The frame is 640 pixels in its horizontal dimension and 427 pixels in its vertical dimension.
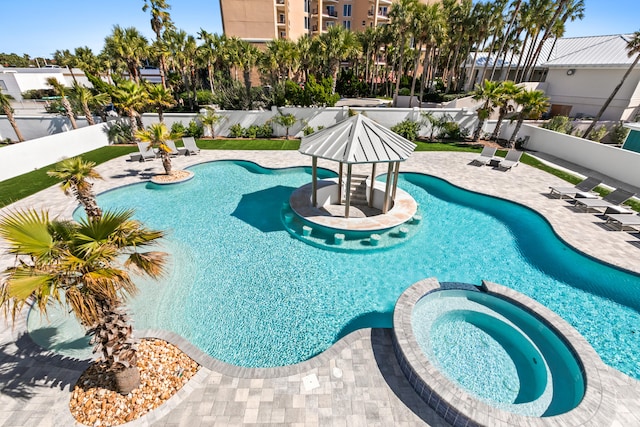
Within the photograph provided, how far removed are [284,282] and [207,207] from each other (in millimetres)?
7750

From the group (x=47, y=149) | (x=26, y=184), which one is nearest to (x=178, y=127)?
(x=47, y=149)

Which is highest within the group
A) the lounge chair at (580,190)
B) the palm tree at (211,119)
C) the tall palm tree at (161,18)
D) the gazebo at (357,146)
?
the tall palm tree at (161,18)

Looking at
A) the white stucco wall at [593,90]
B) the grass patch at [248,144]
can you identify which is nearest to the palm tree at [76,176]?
the grass patch at [248,144]

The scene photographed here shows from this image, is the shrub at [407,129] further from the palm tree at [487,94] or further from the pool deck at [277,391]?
the pool deck at [277,391]

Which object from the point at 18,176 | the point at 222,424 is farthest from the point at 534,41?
the point at 18,176

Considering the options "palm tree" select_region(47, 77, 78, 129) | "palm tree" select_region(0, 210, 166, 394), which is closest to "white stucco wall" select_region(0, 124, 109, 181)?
"palm tree" select_region(47, 77, 78, 129)

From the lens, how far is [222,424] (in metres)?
5.85

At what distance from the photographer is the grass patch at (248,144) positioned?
81.1 feet

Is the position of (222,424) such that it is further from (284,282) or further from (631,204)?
(631,204)

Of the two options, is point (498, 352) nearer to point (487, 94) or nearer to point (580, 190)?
point (580, 190)

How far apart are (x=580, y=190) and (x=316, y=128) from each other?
20.2 meters

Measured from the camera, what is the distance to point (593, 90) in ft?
102

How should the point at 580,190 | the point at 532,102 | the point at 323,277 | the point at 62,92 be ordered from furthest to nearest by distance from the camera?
1. the point at 62,92
2. the point at 532,102
3. the point at 580,190
4. the point at 323,277

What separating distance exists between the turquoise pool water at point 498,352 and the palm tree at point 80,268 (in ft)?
23.2
